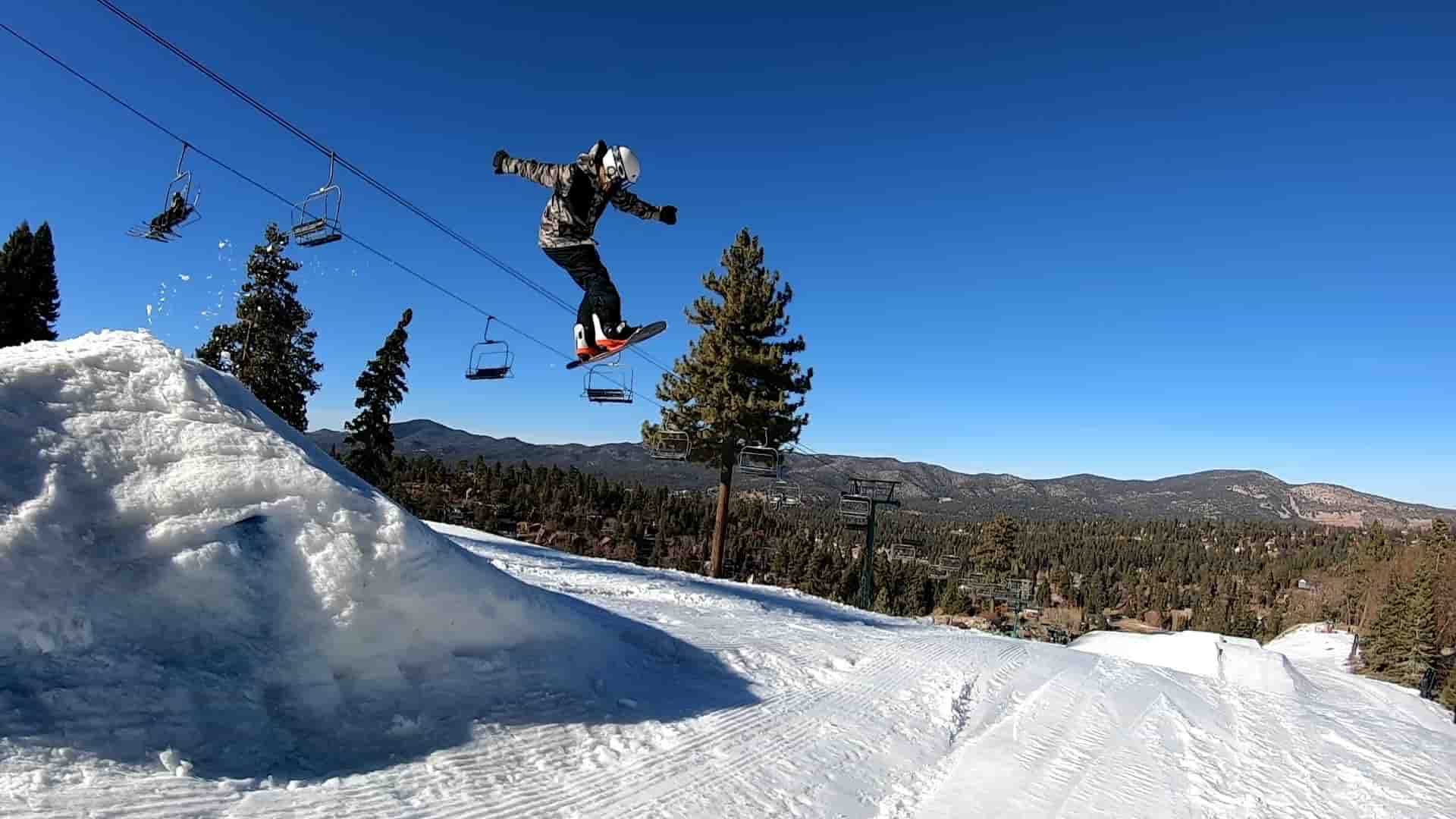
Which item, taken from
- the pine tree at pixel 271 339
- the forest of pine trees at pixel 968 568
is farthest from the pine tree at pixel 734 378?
the pine tree at pixel 271 339

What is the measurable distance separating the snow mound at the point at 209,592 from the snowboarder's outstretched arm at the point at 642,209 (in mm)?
3389

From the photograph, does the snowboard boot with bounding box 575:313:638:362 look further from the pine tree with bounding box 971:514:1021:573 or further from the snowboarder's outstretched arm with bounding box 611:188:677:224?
the pine tree with bounding box 971:514:1021:573

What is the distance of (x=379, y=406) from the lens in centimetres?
3653

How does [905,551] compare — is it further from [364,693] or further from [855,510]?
[364,693]

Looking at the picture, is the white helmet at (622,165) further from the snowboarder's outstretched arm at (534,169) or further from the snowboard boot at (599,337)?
the snowboard boot at (599,337)

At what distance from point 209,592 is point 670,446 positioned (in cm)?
2069

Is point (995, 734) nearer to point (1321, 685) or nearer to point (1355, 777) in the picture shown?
point (1355, 777)

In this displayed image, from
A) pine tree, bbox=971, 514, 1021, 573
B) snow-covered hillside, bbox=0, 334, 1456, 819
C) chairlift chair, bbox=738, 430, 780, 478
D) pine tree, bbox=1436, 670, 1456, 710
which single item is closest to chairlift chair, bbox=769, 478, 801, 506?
chairlift chair, bbox=738, 430, 780, 478

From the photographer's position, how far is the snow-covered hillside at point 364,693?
3.62 meters

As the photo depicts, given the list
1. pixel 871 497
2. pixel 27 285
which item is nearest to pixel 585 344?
pixel 871 497

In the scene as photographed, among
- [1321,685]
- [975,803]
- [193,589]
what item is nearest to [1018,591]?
[1321,685]

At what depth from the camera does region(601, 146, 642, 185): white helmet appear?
6258 mm

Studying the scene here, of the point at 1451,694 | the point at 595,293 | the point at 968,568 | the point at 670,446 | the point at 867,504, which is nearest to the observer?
the point at 595,293

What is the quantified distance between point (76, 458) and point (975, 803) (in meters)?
6.33
